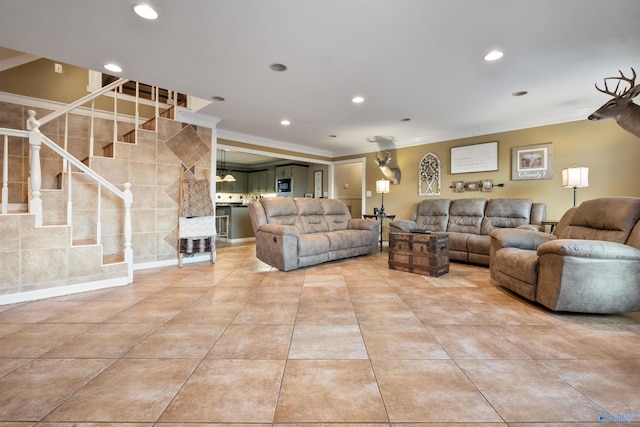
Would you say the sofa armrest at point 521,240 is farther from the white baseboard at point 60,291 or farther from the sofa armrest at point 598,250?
the white baseboard at point 60,291

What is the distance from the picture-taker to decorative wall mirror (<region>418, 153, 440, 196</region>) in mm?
5723

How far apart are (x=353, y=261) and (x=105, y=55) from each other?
12.6 feet

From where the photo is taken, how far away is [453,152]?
5.49 m

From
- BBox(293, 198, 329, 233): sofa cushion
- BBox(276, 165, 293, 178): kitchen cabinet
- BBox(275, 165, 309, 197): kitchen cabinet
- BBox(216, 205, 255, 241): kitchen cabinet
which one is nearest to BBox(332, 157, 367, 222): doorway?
BBox(275, 165, 309, 197): kitchen cabinet

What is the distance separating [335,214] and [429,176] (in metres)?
2.18

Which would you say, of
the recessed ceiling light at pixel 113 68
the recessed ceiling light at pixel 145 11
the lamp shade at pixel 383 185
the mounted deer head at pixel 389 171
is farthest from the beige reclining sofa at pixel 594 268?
the recessed ceiling light at pixel 113 68

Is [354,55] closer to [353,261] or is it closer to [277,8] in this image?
[277,8]

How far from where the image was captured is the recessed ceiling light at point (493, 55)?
8.51 ft

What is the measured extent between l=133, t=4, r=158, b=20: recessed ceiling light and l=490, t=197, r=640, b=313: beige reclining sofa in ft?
11.7

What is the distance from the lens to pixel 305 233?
4570 millimetres

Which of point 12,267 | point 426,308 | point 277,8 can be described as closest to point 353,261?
point 426,308

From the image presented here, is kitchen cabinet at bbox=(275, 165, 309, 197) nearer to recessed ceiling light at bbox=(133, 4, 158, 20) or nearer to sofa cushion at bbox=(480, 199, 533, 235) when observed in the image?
sofa cushion at bbox=(480, 199, 533, 235)

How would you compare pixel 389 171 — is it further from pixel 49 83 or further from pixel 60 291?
pixel 49 83

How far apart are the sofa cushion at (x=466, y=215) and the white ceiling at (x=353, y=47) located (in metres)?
1.54
